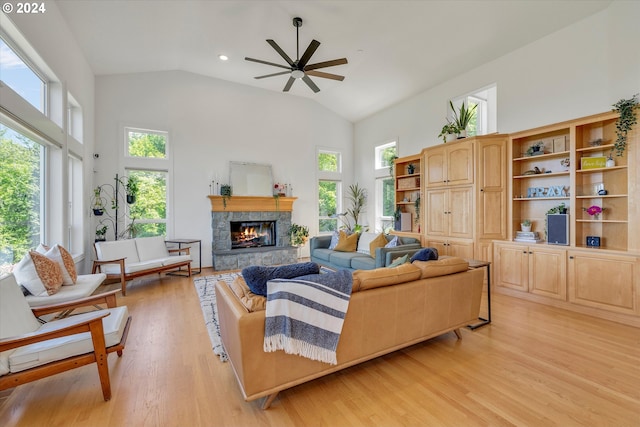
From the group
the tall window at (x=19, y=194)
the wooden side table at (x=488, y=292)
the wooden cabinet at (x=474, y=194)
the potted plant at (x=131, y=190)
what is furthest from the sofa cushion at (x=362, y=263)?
the potted plant at (x=131, y=190)

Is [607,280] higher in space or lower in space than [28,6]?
lower

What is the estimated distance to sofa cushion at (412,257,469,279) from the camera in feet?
8.04

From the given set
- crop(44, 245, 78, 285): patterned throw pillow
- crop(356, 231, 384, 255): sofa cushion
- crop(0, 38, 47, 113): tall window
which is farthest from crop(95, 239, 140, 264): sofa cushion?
crop(356, 231, 384, 255): sofa cushion

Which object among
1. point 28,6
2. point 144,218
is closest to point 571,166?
point 28,6

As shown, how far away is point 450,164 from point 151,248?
5.61m

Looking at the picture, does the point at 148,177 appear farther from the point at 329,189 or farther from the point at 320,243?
the point at 329,189

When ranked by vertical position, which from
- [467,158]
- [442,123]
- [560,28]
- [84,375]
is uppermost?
[560,28]

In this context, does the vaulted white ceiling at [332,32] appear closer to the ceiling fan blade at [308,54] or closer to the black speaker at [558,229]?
the ceiling fan blade at [308,54]

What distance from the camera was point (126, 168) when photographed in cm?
552

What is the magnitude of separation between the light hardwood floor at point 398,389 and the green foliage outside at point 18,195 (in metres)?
1.63

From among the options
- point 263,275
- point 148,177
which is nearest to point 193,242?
point 148,177

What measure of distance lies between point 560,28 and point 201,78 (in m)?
6.37

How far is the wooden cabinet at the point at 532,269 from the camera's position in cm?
359

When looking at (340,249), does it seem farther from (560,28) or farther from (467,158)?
(560,28)
